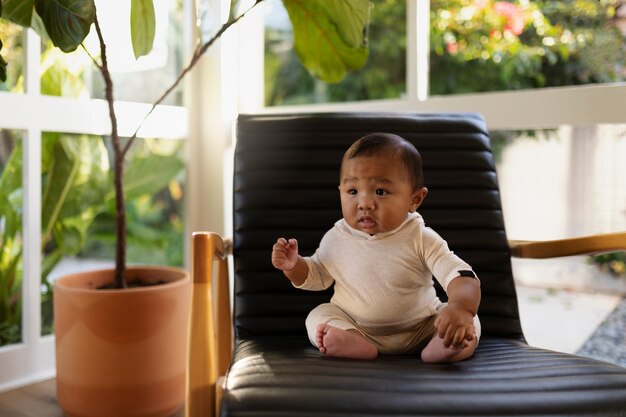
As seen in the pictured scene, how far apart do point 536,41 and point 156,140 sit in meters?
1.34

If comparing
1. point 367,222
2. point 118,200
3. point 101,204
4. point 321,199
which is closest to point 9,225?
point 101,204

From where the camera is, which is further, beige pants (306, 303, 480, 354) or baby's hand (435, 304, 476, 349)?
beige pants (306, 303, 480, 354)

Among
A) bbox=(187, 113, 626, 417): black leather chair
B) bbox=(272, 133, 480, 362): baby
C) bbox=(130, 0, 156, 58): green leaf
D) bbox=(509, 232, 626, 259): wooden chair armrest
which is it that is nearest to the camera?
bbox=(187, 113, 626, 417): black leather chair

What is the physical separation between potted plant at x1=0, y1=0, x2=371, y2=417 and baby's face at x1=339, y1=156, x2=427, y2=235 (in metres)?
0.51

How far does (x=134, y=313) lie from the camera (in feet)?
5.06

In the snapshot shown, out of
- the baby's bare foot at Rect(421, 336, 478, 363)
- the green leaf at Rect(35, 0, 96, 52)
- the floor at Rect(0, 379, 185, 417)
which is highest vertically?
the green leaf at Rect(35, 0, 96, 52)

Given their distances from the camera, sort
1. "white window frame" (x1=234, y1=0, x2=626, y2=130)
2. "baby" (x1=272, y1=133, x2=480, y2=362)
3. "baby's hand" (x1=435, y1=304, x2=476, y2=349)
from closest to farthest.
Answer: "baby's hand" (x1=435, y1=304, x2=476, y2=349)
"baby" (x1=272, y1=133, x2=480, y2=362)
"white window frame" (x1=234, y1=0, x2=626, y2=130)

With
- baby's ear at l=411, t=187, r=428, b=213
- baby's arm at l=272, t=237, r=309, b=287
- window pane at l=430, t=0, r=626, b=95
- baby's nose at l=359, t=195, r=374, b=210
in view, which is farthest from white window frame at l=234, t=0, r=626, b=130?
baby's arm at l=272, t=237, r=309, b=287

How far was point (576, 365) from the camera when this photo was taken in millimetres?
1043

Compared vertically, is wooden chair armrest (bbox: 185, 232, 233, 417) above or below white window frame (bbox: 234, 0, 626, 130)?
below

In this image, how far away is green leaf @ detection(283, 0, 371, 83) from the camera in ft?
4.84

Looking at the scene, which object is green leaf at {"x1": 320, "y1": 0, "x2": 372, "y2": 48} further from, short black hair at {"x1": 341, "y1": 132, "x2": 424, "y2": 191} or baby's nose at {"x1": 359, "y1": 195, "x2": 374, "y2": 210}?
baby's nose at {"x1": 359, "y1": 195, "x2": 374, "y2": 210}

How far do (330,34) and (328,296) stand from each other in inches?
26.6

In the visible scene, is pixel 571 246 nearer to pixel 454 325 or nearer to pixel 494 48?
pixel 454 325
